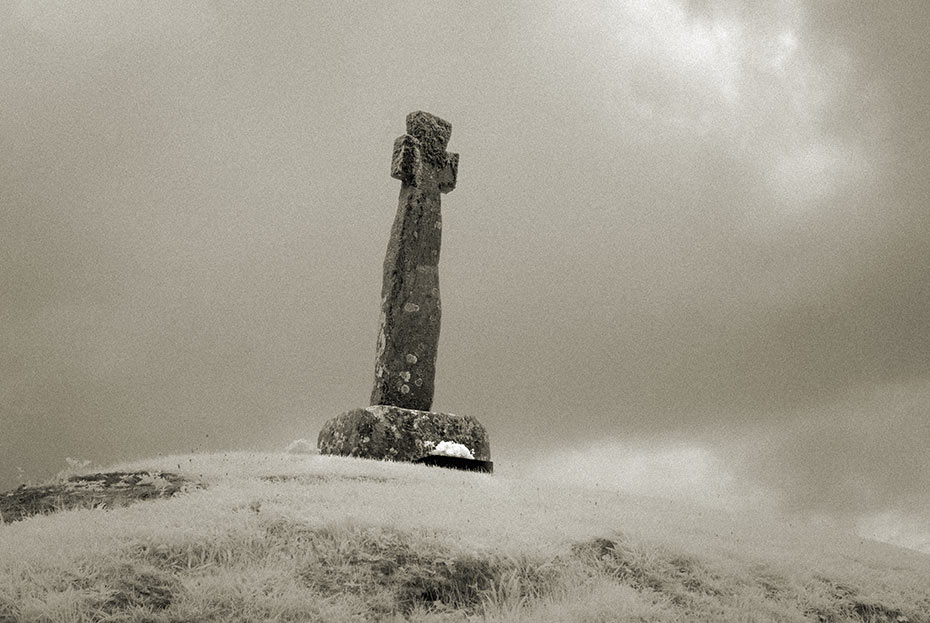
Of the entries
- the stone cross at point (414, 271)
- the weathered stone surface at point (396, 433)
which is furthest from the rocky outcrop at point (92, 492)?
the stone cross at point (414, 271)

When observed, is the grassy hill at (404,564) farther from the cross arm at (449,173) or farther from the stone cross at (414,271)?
the cross arm at (449,173)

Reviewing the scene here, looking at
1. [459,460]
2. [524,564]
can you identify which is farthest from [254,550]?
[459,460]

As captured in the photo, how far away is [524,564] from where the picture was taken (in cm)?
738

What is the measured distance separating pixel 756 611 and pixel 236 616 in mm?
4685

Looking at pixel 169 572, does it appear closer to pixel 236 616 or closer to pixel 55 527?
pixel 236 616

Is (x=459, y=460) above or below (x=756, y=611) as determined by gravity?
above

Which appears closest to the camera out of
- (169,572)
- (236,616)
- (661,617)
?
(236,616)

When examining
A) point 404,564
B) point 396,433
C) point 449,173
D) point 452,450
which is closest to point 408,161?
point 449,173

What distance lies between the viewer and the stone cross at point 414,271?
48.1 ft

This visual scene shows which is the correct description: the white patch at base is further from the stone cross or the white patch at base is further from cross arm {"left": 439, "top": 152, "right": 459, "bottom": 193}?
cross arm {"left": 439, "top": 152, "right": 459, "bottom": 193}

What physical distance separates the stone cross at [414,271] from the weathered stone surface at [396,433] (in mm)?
681

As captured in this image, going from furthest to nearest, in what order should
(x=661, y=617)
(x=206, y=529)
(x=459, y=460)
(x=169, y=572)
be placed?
(x=459, y=460), (x=206, y=529), (x=661, y=617), (x=169, y=572)

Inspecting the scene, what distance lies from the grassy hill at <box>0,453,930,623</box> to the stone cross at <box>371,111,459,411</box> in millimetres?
4078

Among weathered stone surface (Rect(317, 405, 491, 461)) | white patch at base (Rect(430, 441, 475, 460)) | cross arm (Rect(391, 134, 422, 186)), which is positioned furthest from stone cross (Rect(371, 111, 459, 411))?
white patch at base (Rect(430, 441, 475, 460))
